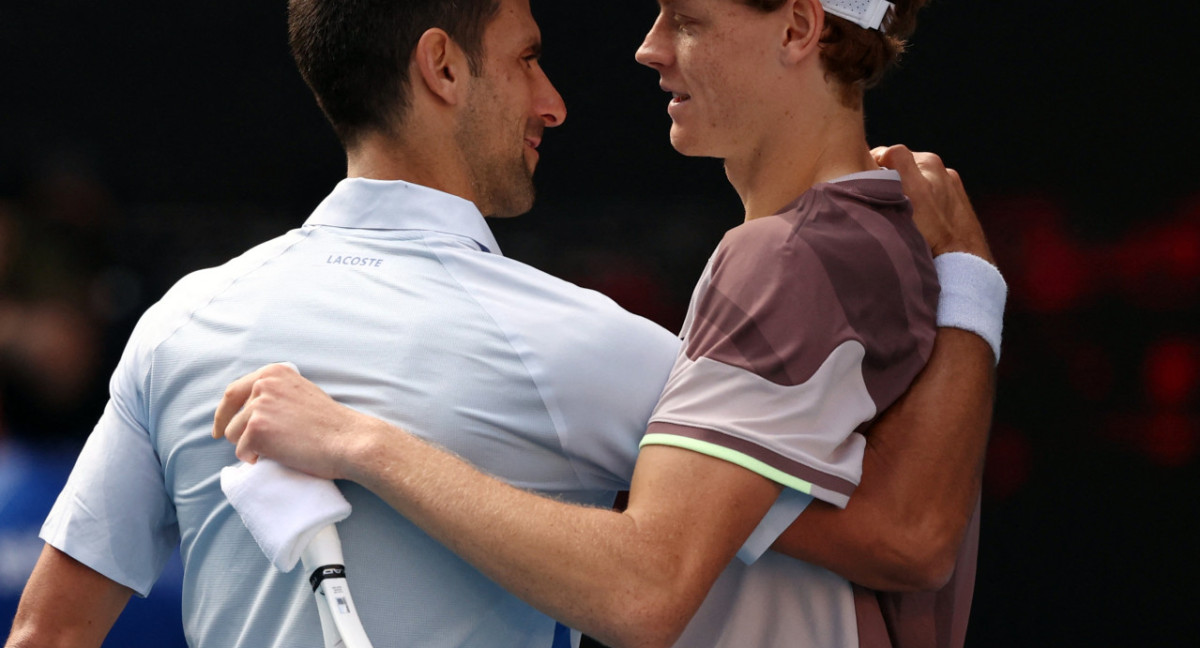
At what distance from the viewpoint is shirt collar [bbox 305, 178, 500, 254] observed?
49.6 inches

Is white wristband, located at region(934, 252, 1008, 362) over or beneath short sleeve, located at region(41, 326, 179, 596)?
over

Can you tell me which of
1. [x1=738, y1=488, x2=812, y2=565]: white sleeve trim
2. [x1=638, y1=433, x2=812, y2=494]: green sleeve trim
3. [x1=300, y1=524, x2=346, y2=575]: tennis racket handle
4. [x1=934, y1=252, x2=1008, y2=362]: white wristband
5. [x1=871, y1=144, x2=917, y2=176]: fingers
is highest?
[x1=871, y1=144, x2=917, y2=176]: fingers

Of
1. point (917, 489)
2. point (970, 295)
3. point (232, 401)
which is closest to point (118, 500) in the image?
point (232, 401)

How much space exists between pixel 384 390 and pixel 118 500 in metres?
0.38

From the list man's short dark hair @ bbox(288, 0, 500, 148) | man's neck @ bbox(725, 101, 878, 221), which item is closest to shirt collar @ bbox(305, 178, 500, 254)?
man's short dark hair @ bbox(288, 0, 500, 148)

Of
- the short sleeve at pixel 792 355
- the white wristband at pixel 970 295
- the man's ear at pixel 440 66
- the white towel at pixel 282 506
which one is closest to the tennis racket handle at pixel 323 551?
the white towel at pixel 282 506

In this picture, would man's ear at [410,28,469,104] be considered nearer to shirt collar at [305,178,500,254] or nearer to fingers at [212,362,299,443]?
shirt collar at [305,178,500,254]

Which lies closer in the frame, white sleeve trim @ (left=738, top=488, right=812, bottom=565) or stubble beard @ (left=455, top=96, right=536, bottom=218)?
white sleeve trim @ (left=738, top=488, right=812, bottom=565)

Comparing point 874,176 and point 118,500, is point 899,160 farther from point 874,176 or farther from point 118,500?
point 118,500

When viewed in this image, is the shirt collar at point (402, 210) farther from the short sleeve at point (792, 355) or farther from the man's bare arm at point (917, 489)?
the man's bare arm at point (917, 489)

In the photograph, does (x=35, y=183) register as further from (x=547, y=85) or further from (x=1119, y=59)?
(x=1119, y=59)

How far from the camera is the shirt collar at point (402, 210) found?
1260 millimetres

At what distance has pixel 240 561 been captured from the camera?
3.85 ft

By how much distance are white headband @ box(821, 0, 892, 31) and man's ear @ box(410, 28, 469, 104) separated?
424 millimetres
